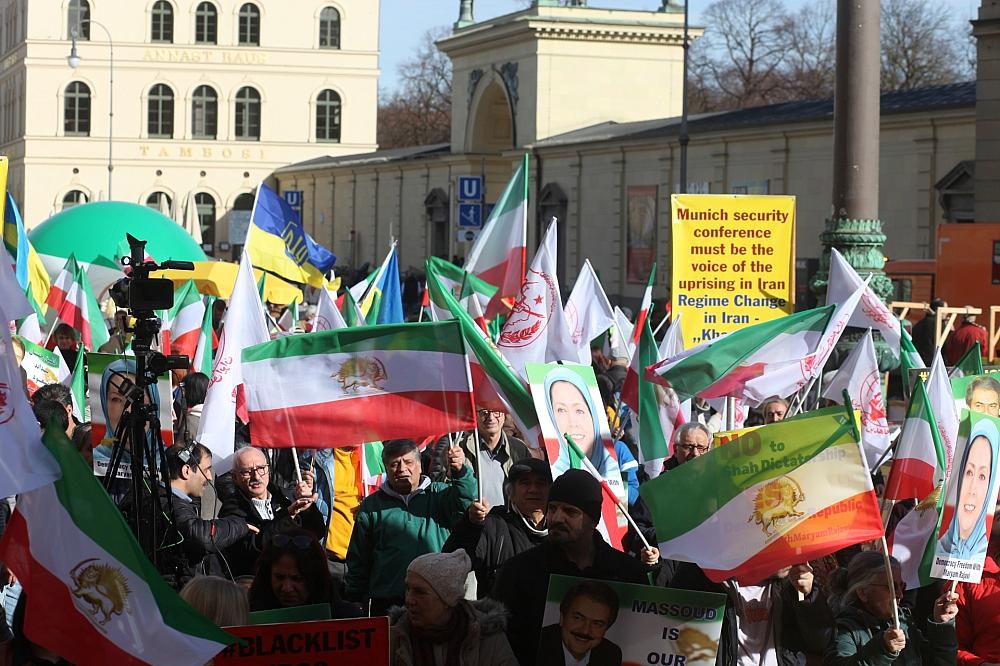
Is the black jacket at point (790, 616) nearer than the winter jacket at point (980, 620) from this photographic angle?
Yes

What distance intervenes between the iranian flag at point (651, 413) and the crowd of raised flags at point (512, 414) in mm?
13

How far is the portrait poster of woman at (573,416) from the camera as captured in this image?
773 cm

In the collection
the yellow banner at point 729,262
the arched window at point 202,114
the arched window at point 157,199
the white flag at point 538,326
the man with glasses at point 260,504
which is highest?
the arched window at point 202,114

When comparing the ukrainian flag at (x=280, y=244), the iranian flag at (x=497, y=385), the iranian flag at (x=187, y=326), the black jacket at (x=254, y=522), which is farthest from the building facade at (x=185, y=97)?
the black jacket at (x=254, y=522)

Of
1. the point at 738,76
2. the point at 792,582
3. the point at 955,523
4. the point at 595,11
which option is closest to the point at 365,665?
the point at 792,582

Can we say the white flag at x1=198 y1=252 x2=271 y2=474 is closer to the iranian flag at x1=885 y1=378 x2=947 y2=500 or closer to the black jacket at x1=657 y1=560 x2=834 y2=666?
the black jacket at x1=657 y1=560 x2=834 y2=666

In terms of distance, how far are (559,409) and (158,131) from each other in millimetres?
67782

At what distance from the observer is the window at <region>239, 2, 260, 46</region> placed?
74125 millimetres

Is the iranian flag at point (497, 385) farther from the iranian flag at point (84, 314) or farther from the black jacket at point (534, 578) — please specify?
the iranian flag at point (84, 314)

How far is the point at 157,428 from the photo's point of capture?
6.75 meters

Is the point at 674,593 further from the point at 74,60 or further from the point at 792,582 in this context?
the point at 74,60

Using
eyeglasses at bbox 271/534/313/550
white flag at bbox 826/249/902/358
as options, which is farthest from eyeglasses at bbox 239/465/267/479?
white flag at bbox 826/249/902/358

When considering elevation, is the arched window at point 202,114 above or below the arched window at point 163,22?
below

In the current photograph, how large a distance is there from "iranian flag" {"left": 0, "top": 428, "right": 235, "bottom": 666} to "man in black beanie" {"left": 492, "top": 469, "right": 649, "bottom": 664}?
1315 mm
